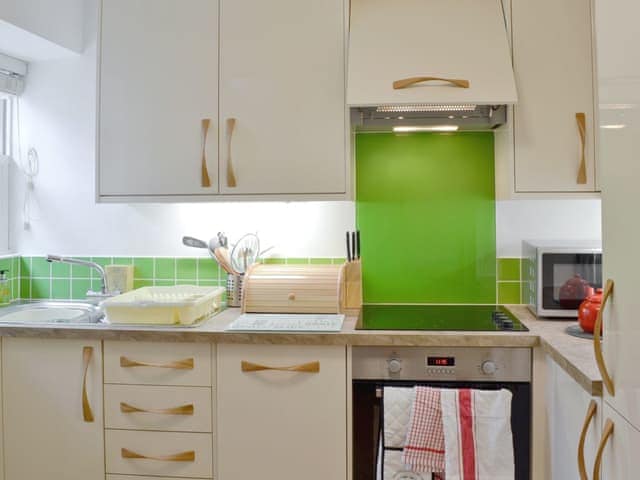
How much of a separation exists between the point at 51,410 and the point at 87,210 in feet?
3.14

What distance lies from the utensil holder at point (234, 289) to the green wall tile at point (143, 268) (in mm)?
431

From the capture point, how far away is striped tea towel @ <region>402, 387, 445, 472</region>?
179 centimetres

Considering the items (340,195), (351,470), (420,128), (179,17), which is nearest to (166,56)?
(179,17)

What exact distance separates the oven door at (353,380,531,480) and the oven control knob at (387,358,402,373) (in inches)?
1.8

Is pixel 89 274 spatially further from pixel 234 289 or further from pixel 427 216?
pixel 427 216

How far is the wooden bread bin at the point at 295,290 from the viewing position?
2.21 meters

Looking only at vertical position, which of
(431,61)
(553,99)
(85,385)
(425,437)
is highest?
(431,61)

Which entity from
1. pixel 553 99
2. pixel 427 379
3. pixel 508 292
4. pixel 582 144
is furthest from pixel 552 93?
pixel 427 379

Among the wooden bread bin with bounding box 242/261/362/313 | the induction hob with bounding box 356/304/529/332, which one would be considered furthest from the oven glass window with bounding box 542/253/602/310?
the wooden bread bin with bounding box 242/261/362/313

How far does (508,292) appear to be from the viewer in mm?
2445

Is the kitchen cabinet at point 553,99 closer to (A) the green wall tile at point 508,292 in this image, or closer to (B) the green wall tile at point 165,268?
(A) the green wall tile at point 508,292

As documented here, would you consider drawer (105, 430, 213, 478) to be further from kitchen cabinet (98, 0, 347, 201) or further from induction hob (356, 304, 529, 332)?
kitchen cabinet (98, 0, 347, 201)

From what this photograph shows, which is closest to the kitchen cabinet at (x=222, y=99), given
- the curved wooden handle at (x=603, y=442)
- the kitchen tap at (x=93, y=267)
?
the kitchen tap at (x=93, y=267)

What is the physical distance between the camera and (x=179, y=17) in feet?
7.34
